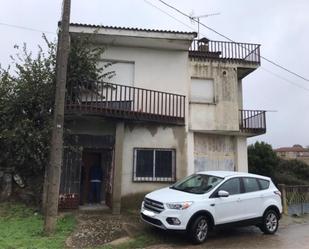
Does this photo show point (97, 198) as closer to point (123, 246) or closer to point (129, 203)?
point (129, 203)

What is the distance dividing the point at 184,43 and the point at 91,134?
212 inches

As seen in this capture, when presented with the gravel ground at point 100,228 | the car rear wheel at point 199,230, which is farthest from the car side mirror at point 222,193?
the gravel ground at point 100,228

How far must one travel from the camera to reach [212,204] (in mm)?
9859

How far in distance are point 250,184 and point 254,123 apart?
594cm

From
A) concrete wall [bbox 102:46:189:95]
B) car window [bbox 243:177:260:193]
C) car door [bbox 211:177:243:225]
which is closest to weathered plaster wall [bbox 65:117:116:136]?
concrete wall [bbox 102:46:189:95]

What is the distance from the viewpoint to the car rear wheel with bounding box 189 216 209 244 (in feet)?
31.0

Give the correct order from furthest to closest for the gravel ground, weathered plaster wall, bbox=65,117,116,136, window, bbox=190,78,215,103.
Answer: window, bbox=190,78,215,103, weathered plaster wall, bbox=65,117,116,136, the gravel ground

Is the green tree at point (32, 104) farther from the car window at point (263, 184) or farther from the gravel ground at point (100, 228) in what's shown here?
the car window at point (263, 184)

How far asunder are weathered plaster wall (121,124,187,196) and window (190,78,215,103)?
5.85ft

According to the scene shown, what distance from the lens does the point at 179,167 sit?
1488cm

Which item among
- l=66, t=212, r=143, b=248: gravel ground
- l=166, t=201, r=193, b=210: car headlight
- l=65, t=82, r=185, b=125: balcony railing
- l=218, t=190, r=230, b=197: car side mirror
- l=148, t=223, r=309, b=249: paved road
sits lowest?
l=148, t=223, r=309, b=249: paved road

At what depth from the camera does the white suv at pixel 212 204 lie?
9445mm

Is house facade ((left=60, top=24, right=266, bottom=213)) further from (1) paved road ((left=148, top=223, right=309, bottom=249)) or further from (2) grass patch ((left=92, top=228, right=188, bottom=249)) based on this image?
(1) paved road ((left=148, top=223, right=309, bottom=249))

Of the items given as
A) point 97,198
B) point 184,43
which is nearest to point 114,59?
point 184,43
